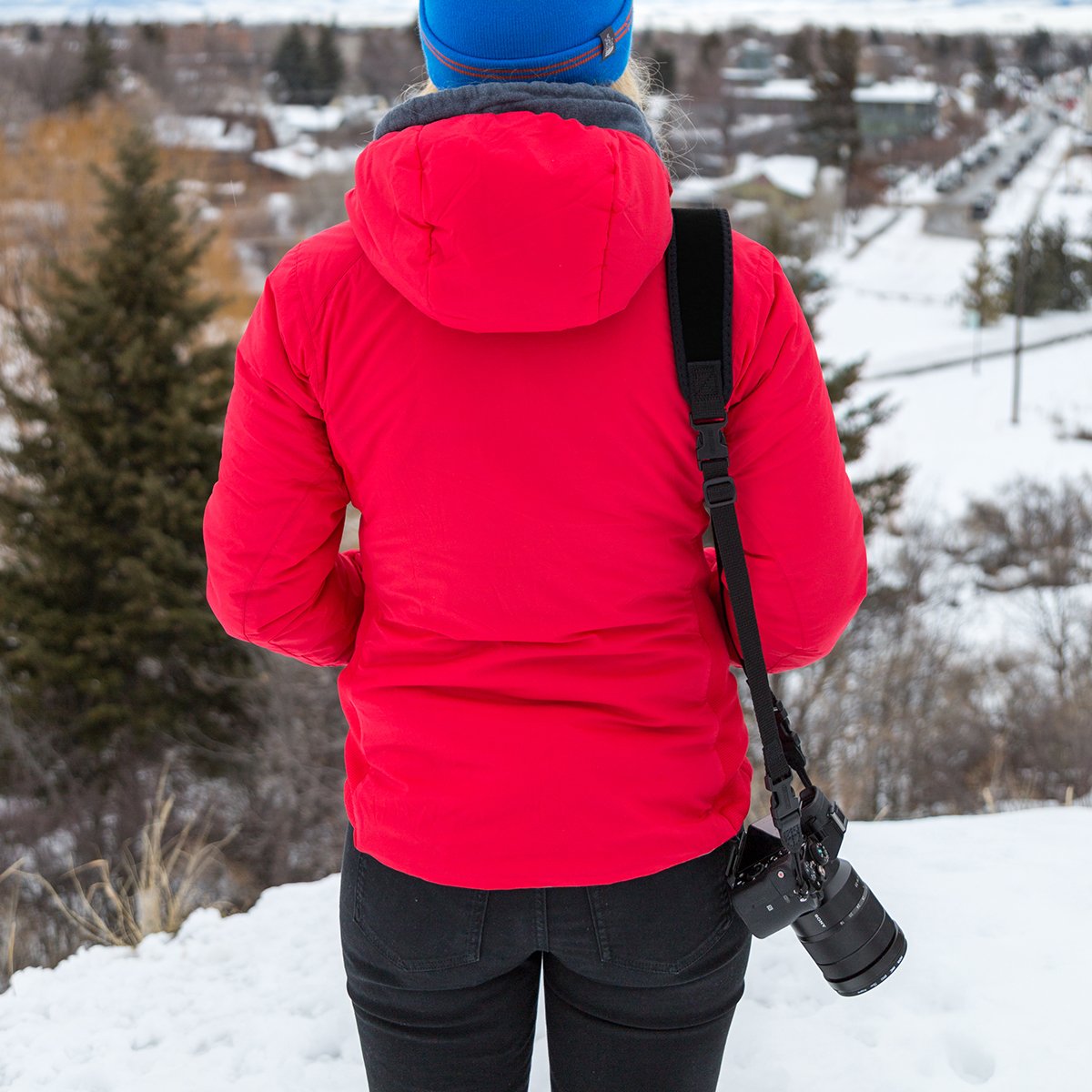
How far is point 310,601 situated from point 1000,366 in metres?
44.6

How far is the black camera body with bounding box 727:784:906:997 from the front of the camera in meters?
1.17

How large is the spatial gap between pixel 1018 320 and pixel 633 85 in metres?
39.2

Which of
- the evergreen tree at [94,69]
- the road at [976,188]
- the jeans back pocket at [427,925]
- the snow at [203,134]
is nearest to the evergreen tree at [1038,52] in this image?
the road at [976,188]

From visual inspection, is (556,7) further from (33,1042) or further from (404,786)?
(33,1042)

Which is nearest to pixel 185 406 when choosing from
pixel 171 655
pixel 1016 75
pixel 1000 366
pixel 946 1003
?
pixel 171 655


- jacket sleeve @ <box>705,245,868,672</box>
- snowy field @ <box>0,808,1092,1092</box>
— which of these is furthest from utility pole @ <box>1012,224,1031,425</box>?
jacket sleeve @ <box>705,245,868,672</box>

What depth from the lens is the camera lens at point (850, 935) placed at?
1322 millimetres

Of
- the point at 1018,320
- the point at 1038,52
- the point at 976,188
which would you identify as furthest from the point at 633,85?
the point at 1038,52

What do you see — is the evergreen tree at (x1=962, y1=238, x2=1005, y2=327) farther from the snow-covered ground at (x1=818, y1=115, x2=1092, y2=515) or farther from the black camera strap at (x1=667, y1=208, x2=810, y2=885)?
the black camera strap at (x1=667, y1=208, x2=810, y2=885)

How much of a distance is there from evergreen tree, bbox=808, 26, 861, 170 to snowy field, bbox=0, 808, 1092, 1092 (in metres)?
70.1

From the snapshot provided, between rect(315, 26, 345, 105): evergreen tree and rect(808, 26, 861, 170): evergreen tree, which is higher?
rect(315, 26, 345, 105): evergreen tree

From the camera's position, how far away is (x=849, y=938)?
52.7 inches

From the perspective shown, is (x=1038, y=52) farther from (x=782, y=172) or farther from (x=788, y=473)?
(x=788, y=473)

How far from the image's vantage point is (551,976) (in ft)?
3.92
